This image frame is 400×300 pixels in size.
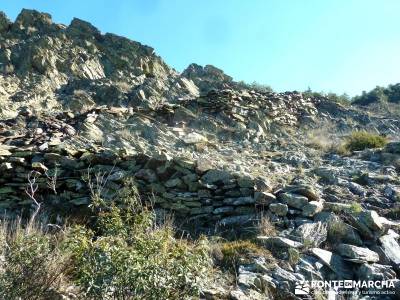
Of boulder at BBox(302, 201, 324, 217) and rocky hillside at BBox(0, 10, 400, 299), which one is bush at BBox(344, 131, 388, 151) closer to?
rocky hillside at BBox(0, 10, 400, 299)

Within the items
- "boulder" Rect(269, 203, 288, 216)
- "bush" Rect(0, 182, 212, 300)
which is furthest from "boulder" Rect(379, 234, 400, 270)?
"bush" Rect(0, 182, 212, 300)

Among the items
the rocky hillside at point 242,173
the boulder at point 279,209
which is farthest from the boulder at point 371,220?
the boulder at point 279,209

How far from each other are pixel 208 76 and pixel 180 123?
37.3ft

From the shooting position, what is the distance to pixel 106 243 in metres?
3.87

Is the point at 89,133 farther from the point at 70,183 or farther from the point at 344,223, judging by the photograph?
the point at 344,223

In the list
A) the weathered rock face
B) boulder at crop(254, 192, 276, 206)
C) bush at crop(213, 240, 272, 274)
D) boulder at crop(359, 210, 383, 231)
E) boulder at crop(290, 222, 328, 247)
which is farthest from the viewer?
the weathered rock face

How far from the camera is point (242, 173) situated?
7.15 meters

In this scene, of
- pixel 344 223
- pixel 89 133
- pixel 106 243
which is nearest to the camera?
pixel 106 243

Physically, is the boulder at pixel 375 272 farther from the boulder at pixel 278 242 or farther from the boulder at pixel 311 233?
the boulder at pixel 278 242

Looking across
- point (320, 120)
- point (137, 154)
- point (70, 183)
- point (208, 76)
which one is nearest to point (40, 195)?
point (70, 183)

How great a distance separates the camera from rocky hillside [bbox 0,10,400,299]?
Result: 550 cm

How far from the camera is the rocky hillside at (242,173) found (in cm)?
550

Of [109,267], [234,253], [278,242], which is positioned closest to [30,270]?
[109,267]

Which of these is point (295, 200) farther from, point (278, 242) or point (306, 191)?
point (278, 242)
